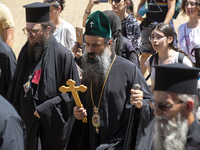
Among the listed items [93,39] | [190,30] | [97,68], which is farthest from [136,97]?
[190,30]

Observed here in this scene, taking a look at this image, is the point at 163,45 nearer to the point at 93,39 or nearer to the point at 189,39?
the point at 189,39

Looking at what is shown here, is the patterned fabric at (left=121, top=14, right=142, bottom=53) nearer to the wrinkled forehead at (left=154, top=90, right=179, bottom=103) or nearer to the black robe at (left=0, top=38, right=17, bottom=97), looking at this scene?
the black robe at (left=0, top=38, right=17, bottom=97)

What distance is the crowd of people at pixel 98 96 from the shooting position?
2820 mm

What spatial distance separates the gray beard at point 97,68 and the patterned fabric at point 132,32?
2.19 meters

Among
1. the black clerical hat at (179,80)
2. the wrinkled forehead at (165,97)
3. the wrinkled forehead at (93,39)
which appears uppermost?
the wrinkled forehead at (93,39)

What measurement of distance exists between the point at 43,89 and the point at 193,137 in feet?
7.99

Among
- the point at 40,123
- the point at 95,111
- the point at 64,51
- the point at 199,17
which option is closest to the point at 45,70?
the point at 64,51

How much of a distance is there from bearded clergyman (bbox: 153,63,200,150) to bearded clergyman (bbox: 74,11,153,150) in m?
0.88

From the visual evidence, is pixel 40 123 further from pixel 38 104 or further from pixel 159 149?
pixel 159 149

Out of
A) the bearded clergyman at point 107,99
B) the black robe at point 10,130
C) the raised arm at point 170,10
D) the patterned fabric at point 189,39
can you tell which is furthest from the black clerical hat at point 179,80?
the raised arm at point 170,10

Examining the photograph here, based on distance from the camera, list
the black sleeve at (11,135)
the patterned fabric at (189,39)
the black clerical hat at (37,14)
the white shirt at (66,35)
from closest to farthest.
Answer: the black sleeve at (11,135)
the black clerical hat at (37,14)
the patterned fabric at (189,39)
the white shirt at (66,35)

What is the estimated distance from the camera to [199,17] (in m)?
6.33

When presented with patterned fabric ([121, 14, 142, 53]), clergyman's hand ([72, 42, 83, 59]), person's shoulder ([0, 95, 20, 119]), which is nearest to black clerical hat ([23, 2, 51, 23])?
clergyman's hand ([72, 42, 83, 59])

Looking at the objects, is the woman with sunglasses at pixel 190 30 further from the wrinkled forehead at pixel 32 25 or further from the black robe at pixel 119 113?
the wrinkled forehead at pixel 32 25
